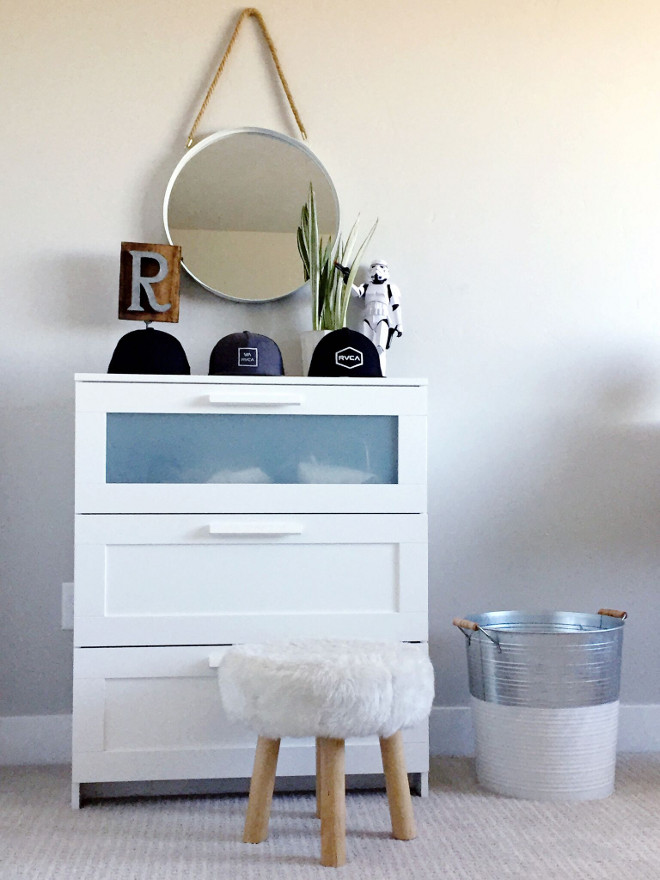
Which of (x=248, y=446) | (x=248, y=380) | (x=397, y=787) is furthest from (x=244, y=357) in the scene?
(x=397, y=787)

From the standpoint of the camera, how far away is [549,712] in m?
1.95

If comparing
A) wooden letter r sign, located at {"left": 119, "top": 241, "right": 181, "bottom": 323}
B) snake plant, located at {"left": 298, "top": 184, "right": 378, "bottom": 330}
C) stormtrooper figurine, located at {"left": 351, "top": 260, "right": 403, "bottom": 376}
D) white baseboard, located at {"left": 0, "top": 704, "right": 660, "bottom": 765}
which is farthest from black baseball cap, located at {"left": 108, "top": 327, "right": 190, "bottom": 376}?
white baseboard, located at {"left": 0, "top": 704, "right": 660, "bottom": 765}

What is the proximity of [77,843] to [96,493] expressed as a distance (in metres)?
0.66

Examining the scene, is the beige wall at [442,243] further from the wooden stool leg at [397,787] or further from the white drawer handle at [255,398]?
the wooden stool leg at [397,787]

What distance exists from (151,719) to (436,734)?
79 cm

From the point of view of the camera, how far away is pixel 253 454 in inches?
76.3

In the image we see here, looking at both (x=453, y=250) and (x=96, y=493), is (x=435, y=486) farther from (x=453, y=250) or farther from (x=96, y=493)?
(x=96, y=493)

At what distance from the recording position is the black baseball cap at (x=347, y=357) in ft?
6.55

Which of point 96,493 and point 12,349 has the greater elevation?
point 12,349

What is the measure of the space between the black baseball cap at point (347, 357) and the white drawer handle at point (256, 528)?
1.13ft

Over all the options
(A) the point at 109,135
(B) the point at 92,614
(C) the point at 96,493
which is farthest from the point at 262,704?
(A) the point at 109,135

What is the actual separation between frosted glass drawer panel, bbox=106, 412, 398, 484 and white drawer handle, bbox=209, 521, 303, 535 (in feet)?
0.30

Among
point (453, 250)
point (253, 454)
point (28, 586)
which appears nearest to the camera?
point (253, 454)

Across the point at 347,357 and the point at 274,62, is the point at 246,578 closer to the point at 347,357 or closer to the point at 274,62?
the point at 347,357
